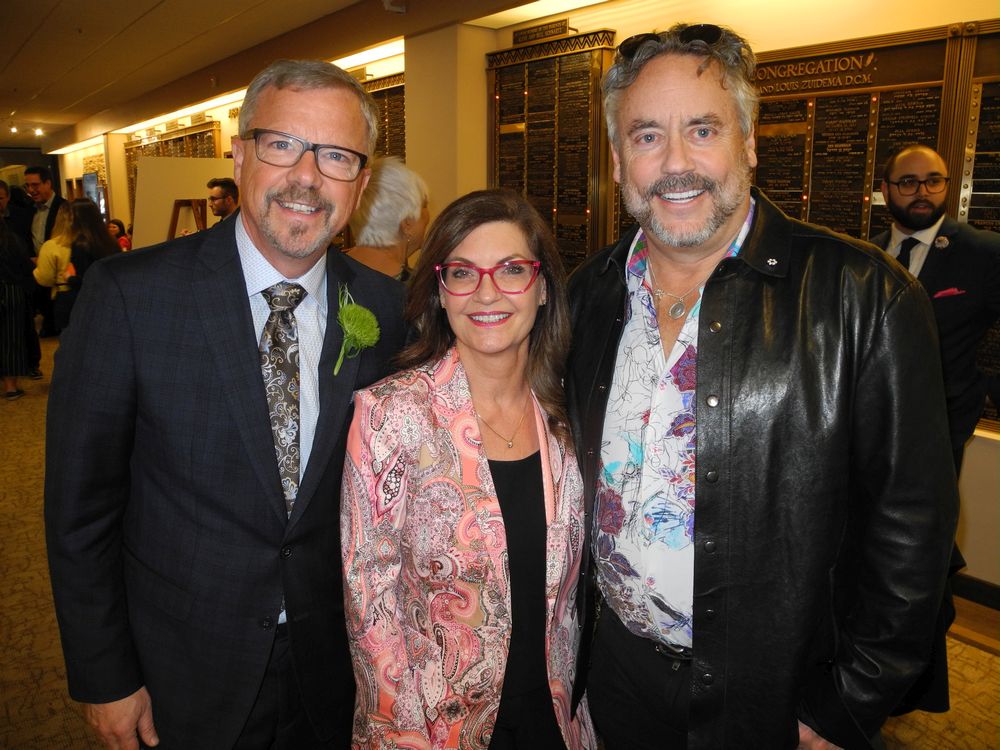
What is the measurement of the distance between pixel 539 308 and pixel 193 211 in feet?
13.6

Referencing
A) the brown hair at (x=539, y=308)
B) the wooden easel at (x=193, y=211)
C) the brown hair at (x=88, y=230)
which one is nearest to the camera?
the brown hair at (x=539, y=308)

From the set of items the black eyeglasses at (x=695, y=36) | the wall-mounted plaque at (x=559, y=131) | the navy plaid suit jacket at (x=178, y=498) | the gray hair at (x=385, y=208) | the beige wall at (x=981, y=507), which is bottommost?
the beige wall at (x=981, y=507)

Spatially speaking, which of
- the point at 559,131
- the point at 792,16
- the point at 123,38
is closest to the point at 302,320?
the point at 792,16

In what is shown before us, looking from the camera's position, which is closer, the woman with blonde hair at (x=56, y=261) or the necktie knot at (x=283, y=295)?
the necktie knot at (x=283, y=295)

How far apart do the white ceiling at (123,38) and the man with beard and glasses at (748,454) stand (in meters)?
6.22

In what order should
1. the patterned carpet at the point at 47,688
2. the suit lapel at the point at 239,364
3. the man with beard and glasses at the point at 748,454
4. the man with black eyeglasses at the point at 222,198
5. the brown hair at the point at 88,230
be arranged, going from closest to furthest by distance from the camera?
the man with beard and glasses at the point at 748,454
the suit lapel at the point at 239,364
the patterned carpet at the point at 47,688
the man with black eyeglasses at the point at 222,198
the brown hair at the point at 88,230

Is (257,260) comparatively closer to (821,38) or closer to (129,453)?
(129,453)

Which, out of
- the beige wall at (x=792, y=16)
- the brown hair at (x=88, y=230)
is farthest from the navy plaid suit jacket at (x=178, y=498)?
the brown hair at (x=88, y=230)

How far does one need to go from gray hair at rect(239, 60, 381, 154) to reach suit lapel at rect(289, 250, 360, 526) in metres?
0.50

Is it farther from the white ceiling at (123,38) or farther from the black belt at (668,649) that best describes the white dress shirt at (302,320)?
A: the white ceiling at (123,38)

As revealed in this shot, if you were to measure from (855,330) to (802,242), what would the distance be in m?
0.25

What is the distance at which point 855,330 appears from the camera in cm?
145

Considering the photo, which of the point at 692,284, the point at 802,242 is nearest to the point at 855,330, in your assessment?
the point at 802,242

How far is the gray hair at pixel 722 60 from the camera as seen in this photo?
64.0 inches
